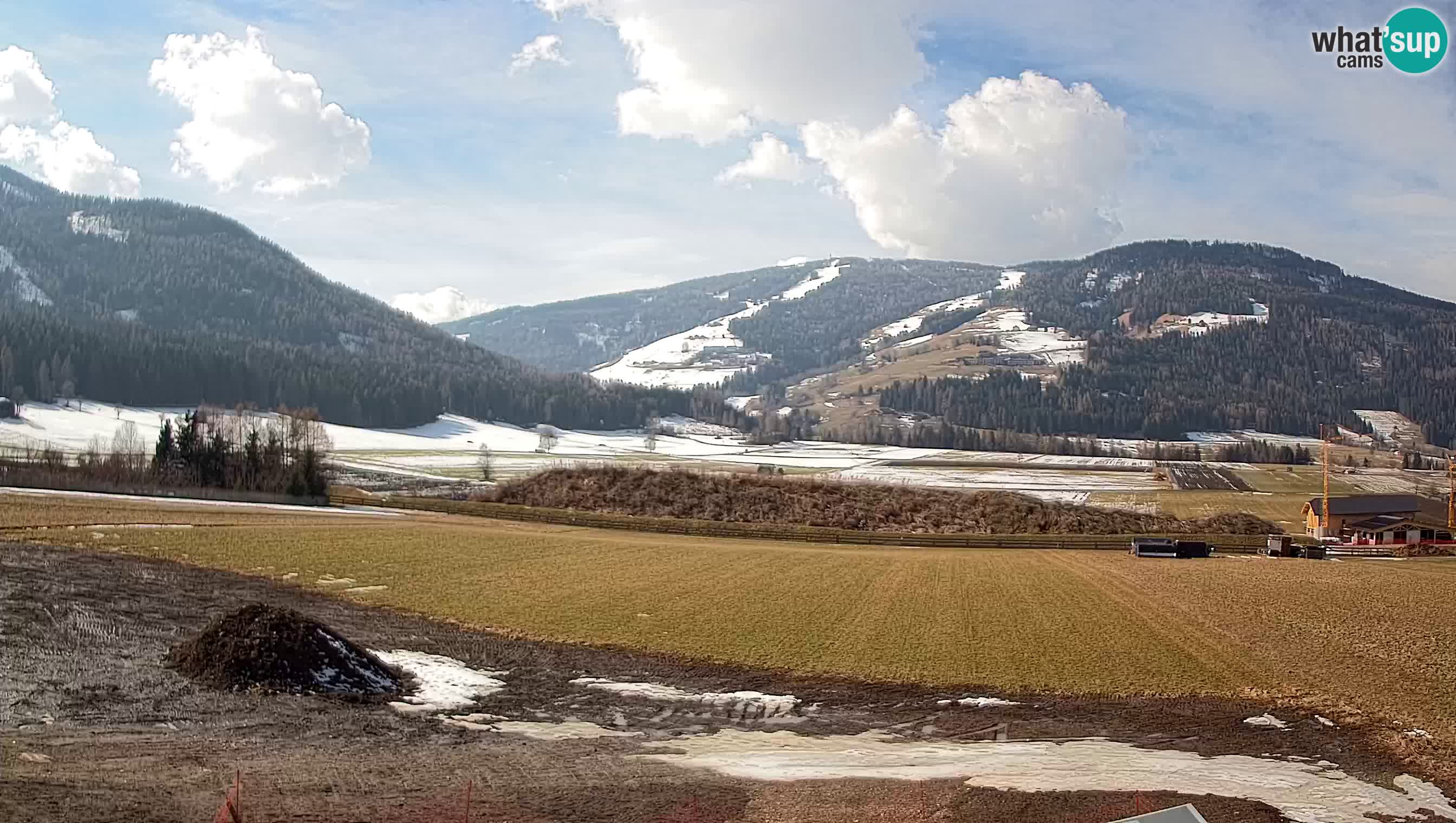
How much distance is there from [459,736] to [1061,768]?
1060cm

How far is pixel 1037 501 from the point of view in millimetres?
73688

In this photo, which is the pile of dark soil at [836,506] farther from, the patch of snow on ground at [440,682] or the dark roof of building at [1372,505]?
Result: the patch of snow on ground at [440,682]

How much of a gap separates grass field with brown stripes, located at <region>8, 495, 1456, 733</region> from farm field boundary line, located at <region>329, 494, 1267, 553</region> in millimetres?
7185

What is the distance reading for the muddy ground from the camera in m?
13.0

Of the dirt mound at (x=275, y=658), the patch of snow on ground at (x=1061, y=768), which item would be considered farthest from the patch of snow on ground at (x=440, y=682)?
the patch of snow on ground at (x=1061, y=768)

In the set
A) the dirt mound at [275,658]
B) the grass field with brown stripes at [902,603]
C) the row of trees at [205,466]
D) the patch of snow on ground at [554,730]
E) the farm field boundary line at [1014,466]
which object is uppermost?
the farm field boundary line at [1014,466]

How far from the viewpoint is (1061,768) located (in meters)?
16.4

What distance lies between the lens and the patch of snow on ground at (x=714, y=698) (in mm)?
20766

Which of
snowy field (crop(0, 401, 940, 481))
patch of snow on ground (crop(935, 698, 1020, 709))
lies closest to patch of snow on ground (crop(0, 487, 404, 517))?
snowy field (crop(0, 401, 940, 481))

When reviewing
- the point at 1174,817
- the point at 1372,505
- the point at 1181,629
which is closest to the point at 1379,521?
the point at 1372,505

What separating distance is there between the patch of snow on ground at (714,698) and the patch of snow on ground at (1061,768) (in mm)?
1735

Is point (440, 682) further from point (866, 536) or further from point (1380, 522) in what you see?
point (1380, 522)

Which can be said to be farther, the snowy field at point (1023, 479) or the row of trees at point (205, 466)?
the snowy field at point (1023, 479)

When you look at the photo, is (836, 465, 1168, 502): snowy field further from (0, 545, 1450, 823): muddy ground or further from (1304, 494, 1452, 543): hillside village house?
(0, 545, 1450, 823): muddy ground
